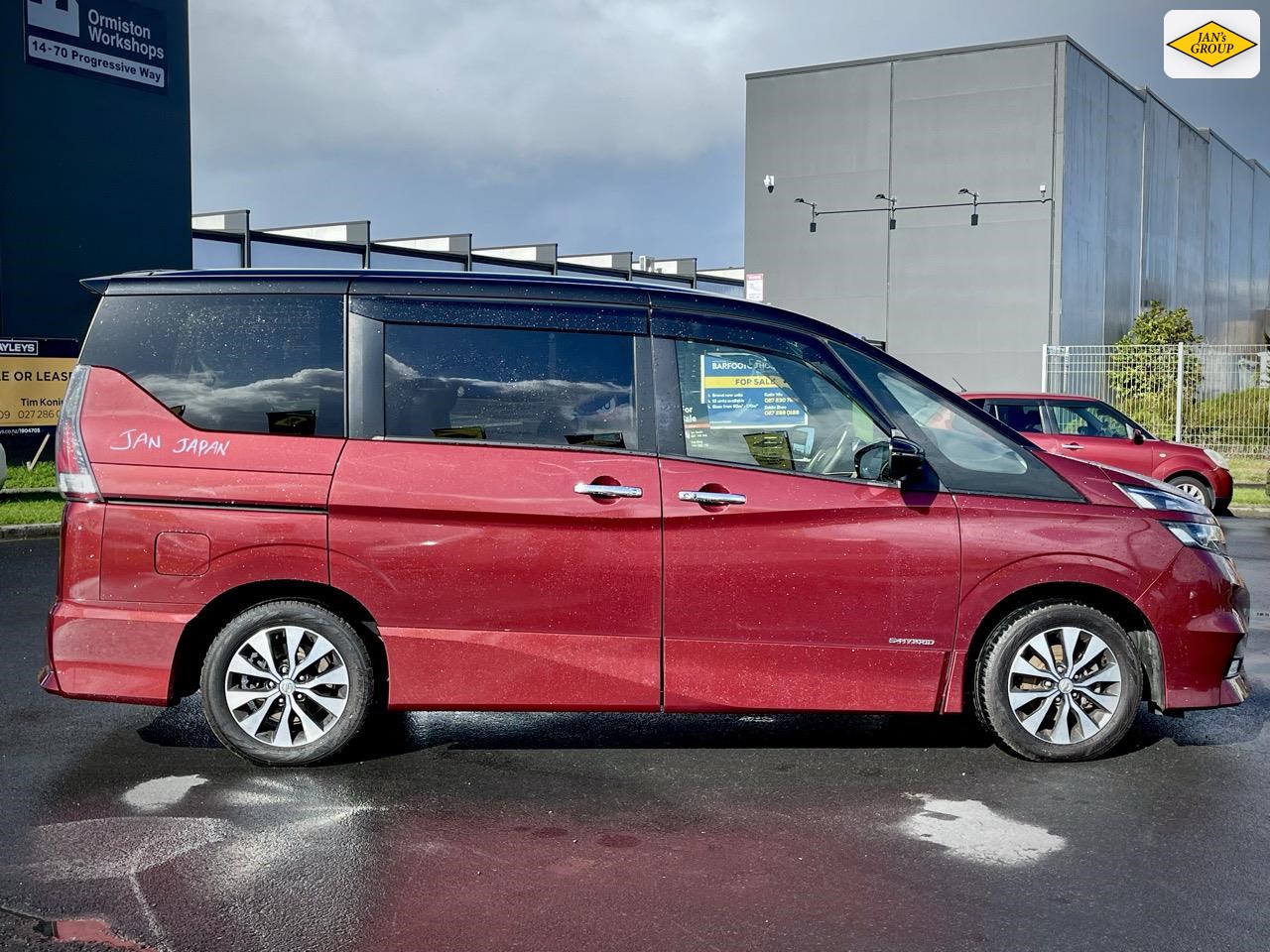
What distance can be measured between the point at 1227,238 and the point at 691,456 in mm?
58163

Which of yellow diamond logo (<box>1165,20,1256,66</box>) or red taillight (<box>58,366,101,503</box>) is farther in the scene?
yellow diamond logo (<box>1165,20,1256,66</box>)

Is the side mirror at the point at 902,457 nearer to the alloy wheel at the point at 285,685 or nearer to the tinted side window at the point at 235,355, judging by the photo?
the tinted side window at the point at 235,355

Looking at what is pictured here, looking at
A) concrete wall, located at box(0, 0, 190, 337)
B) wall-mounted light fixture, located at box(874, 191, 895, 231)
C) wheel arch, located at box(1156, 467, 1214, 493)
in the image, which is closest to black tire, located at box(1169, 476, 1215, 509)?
wheel arch, located at box(1156, 467, 1214, 493)

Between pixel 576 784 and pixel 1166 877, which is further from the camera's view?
pixel 576 784

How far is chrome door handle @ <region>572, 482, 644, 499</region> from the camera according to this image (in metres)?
5.00

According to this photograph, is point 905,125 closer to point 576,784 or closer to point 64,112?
point 64,112

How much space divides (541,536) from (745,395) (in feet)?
3.47

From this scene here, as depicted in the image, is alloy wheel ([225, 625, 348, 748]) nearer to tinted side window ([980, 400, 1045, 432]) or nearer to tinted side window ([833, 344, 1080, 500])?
tinted side window ([833, 344, 1080, 500])

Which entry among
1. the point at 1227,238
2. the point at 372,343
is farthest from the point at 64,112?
the point at 1227,238

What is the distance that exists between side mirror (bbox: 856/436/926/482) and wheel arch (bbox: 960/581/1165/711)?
27.3 inches

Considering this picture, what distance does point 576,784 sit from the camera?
4.95 metres

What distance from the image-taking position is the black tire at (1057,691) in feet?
16.9

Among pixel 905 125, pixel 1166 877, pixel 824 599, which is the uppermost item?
pixel 905 125

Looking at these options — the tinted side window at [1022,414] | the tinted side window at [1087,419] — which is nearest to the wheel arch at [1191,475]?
the tinted side window at [1087,419]
